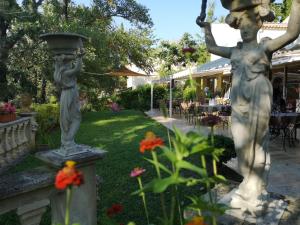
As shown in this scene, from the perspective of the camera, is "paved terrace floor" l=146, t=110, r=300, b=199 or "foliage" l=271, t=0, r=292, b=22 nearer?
"paved terrace floor" l=146, t=110, r=300, b=199

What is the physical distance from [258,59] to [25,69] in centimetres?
1171

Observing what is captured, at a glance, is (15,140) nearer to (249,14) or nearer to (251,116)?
(251,116)

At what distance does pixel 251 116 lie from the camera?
276cm

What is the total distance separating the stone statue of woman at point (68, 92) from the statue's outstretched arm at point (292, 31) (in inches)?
78.0

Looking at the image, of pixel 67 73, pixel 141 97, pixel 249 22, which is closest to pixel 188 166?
pixel 249 22

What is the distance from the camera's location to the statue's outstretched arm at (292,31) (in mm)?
2471

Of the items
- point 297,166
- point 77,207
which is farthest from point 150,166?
point 77,207

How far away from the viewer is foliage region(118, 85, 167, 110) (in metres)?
23.1

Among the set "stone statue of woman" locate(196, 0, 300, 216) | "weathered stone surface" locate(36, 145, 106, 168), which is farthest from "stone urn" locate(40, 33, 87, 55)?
"stone statue of woman" locate(196, 0, 300, 216)

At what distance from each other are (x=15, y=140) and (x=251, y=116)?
626 cm

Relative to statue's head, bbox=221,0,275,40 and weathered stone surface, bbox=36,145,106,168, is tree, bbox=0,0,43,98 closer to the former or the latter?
weathered stone surface, bbox=36,145,106,168

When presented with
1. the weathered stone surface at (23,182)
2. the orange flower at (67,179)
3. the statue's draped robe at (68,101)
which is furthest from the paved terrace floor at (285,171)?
the orange flower at (67,179)

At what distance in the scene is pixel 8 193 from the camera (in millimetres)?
1790

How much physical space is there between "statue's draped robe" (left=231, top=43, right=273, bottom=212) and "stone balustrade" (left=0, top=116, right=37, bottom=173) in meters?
5.19
